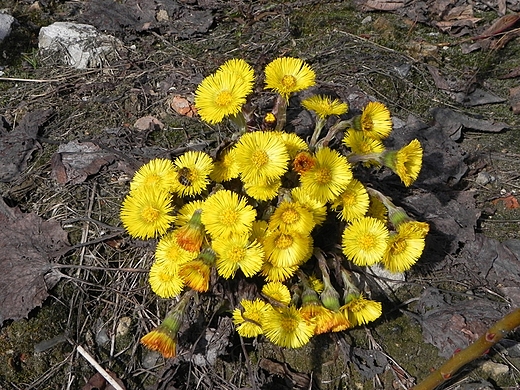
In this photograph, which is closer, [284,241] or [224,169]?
[284,241]

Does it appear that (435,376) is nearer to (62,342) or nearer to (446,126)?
(62,342)

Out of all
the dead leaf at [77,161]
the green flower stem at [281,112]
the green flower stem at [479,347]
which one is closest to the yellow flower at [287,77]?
the green flower stem at [281,112]

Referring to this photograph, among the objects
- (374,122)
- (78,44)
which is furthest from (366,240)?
(78,44)

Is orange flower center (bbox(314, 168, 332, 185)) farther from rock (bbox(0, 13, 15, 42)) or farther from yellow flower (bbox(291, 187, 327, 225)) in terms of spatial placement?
rock (bbox(0, 13, 15, 42))

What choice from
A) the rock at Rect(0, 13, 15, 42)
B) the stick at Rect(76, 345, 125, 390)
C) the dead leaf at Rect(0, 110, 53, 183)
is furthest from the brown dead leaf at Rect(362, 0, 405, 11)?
the stick at Rect(76, 345, 125, 390)

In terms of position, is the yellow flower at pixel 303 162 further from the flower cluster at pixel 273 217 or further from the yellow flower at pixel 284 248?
the yellow flower at pixel 284 248

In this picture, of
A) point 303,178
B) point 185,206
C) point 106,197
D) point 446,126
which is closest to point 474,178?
point 446,126

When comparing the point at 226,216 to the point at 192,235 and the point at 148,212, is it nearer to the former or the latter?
the point at 192,235

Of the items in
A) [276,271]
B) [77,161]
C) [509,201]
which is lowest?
[509,201]
